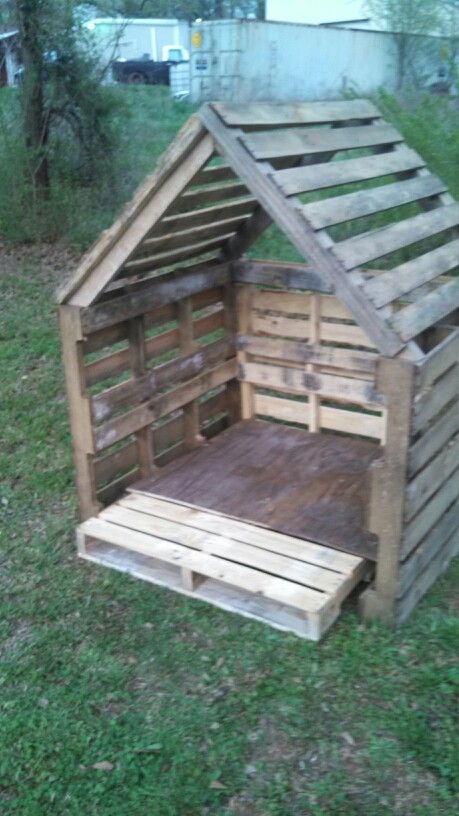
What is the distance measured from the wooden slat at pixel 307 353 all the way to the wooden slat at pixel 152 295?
18.4 inches

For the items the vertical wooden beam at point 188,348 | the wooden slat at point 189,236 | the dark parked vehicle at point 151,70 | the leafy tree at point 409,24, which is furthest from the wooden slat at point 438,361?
the dark parked vehicle at point 151,70

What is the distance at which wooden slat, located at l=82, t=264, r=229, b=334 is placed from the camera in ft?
14.2

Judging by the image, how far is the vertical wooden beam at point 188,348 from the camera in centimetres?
519

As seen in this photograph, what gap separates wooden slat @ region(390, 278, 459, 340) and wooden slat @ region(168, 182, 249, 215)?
1243 millimetres

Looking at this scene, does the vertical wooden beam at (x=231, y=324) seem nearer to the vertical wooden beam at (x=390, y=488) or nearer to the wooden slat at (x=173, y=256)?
the wooden slat at (x=173, y=256)

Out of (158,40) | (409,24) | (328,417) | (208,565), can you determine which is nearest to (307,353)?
(328,417)

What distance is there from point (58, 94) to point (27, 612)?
7.53 m

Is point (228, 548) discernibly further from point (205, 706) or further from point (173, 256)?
point (173, 256)

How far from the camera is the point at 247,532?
4.27 meters

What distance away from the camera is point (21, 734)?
3.34 metres

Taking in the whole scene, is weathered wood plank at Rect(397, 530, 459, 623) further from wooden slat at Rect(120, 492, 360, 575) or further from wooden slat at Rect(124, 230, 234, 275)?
wooden slat at Rect(124, 230, 234, 275)

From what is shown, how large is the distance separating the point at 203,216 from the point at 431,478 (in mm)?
2010

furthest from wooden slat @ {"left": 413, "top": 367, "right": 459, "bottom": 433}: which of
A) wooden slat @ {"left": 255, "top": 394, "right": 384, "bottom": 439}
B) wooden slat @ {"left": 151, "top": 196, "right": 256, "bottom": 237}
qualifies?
wooden slat @ {"left": 151, "top": 196, "right": 256, "bottom": 237}

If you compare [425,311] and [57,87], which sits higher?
[57,87]
